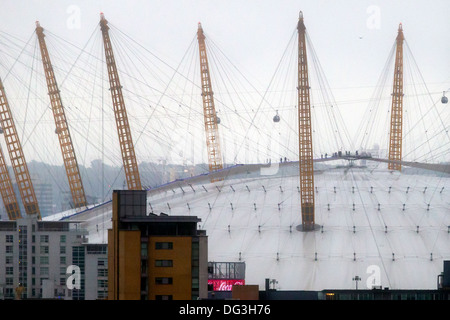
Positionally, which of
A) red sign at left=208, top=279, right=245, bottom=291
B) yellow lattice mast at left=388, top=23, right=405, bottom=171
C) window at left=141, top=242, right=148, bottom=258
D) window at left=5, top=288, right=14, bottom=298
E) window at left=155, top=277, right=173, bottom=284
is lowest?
window at left=5, top=288, right=14, bottom=298

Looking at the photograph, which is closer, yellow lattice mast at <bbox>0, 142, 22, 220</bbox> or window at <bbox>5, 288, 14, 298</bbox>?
window at <bbox>5, 288, 14, 298</bbox>

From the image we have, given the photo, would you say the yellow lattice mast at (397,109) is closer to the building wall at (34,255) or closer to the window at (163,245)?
the building wall at (34,255)

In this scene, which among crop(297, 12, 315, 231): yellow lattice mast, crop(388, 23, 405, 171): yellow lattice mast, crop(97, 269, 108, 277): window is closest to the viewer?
crop(97, 269, 108, 277): window

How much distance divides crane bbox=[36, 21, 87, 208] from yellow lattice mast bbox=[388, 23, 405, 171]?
42.9 feet

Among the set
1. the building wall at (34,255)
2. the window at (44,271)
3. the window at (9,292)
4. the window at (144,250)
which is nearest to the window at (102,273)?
the building wall at (34,255)

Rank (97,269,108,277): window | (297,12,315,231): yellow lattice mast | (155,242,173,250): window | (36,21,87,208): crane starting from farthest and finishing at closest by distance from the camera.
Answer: (36,21,87,208): crane < (297,12,315,231): yellow lattice mast < (97,269,108,277): window < (155,242,173,250): window

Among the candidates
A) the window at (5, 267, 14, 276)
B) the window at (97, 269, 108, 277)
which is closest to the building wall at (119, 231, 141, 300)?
the window at (97, 269, 108, 277)

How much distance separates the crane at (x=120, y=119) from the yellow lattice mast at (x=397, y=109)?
10031 millimetres

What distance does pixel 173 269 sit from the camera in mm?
16500

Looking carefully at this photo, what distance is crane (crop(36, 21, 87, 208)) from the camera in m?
38.5

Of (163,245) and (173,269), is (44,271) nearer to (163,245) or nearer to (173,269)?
(163,245)

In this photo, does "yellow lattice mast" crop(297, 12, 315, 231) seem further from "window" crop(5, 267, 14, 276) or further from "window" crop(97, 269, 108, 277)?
"window" crop(5, 267, 14, 276)
